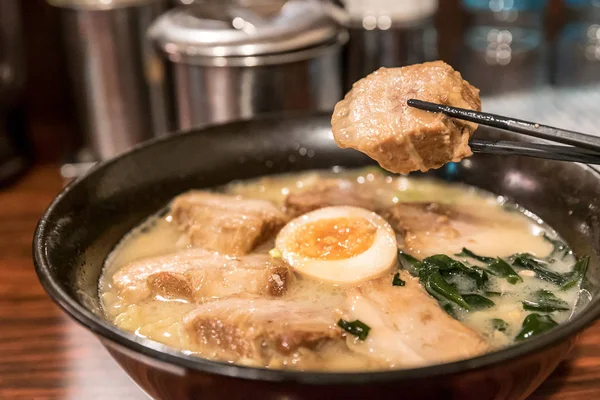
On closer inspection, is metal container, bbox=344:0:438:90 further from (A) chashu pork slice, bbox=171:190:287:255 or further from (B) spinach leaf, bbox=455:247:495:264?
(B) spinach leaf, bbox=455:247:495:264

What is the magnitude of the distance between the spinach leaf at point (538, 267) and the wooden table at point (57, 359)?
0.86 ft

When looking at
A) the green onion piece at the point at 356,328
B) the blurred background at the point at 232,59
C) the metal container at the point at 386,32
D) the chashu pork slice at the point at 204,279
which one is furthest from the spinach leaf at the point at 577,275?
the metal container at the point at 386,32

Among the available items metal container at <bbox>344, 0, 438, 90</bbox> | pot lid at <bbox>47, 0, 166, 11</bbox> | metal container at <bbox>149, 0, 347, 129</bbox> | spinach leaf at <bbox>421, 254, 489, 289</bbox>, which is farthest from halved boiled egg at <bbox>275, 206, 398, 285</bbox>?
pot lid at <bbox>47, 0, 166, 11</bbox>

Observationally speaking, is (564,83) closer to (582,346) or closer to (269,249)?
(582,346)

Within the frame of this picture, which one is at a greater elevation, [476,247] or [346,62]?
[346,62]

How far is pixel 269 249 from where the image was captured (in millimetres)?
2031

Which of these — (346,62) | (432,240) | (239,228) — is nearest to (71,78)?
(346,62)

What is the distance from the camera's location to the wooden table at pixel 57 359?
69.8 inches

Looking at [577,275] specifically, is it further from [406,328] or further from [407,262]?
[406,328]

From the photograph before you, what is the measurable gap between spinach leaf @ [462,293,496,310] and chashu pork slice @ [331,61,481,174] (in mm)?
375

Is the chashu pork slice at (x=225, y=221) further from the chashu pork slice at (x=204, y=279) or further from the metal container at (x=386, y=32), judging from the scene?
the metal container at (x=386, y=32)

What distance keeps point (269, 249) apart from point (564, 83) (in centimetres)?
289

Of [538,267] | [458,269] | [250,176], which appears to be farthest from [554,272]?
[250,176]

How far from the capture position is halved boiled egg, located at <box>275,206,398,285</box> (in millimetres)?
1832
